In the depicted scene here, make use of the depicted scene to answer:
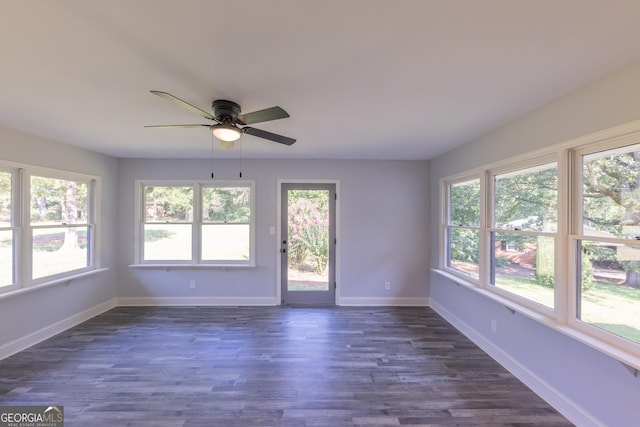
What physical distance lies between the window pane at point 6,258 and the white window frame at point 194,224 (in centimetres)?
146

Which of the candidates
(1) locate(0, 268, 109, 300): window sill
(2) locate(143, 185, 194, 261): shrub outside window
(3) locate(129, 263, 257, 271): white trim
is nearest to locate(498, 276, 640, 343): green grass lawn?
(3) locate(129, 263, 257, 271): white trim

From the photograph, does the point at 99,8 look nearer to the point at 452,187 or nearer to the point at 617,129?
the point at 617,129

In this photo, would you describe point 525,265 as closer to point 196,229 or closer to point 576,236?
point 576,236

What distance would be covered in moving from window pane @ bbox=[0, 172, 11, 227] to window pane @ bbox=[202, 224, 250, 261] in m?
2.09

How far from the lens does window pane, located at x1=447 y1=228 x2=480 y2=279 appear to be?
3336mm

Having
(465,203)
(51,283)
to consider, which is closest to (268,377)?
(51,283)

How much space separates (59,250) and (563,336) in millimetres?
5334

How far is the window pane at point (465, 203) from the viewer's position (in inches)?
131

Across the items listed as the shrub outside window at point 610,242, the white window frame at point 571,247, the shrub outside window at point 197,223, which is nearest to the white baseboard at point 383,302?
the shrub outside window at point 197,223

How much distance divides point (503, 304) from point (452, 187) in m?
1.86

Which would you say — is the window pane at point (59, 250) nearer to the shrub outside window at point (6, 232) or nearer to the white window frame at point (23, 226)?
the white window frame at point (23, 226)

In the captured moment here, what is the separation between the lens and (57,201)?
344cm

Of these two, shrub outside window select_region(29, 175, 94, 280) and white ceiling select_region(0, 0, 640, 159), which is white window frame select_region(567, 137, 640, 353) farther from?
shrub outside window select_region(29, 175, 94, 280)

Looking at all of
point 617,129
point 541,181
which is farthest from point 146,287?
point 617,129
